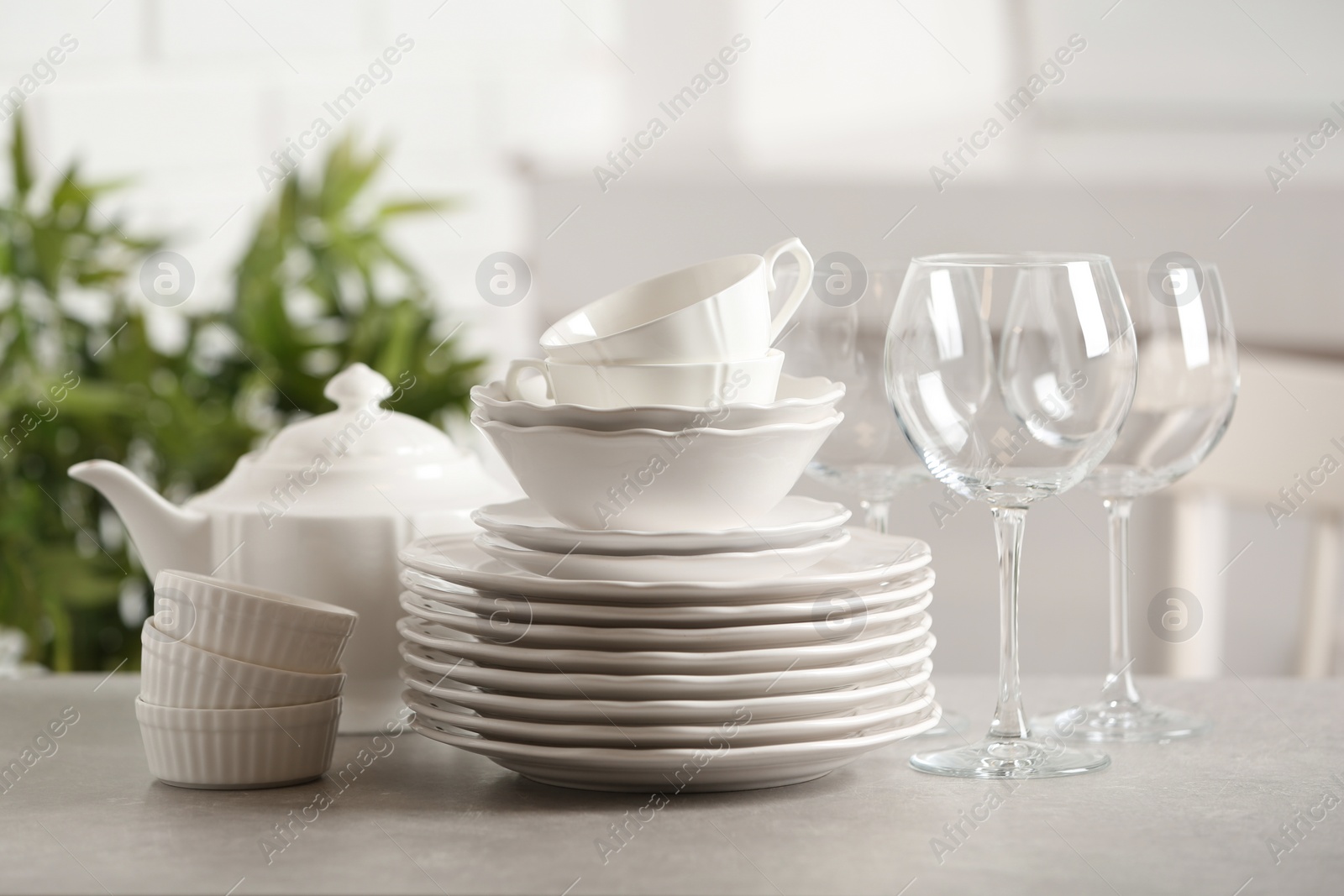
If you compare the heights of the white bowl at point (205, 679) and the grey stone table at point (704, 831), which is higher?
the white bowl at point (205, 679)

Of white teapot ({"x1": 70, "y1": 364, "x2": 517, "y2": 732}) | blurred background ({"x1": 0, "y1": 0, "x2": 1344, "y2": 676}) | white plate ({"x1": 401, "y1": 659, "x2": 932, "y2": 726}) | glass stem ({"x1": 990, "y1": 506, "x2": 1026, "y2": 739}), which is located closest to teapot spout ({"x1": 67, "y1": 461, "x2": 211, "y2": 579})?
white teapot ({"x1": 70, "y1": 364, "x2": 517, "y2": 732})

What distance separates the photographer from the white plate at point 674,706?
2.21 feet

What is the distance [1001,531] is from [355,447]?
37 cm

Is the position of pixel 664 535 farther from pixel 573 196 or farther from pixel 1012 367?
pixel 573 196

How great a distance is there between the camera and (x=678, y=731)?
67 centimetres

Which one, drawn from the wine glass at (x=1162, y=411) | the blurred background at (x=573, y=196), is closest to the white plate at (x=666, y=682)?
the wine glass at (x=1162, y=411)

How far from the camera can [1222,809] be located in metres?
0.69

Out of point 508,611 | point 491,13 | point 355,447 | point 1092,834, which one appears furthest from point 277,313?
point 1092,834

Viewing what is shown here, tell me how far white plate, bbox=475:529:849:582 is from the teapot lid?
168 millimetres

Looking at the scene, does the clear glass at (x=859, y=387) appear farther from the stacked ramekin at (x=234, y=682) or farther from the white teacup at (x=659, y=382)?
the stacked ramekin at (x=234, y=682)

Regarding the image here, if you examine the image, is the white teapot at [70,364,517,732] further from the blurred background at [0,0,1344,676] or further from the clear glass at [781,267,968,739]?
the blurred background at [0,0,1344,676]

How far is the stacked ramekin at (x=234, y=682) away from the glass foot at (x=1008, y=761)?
1.05ft

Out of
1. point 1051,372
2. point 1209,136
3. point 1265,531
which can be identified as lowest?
point 1265,531

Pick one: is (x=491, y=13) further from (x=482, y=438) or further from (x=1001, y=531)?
(x=1001, y=531)
